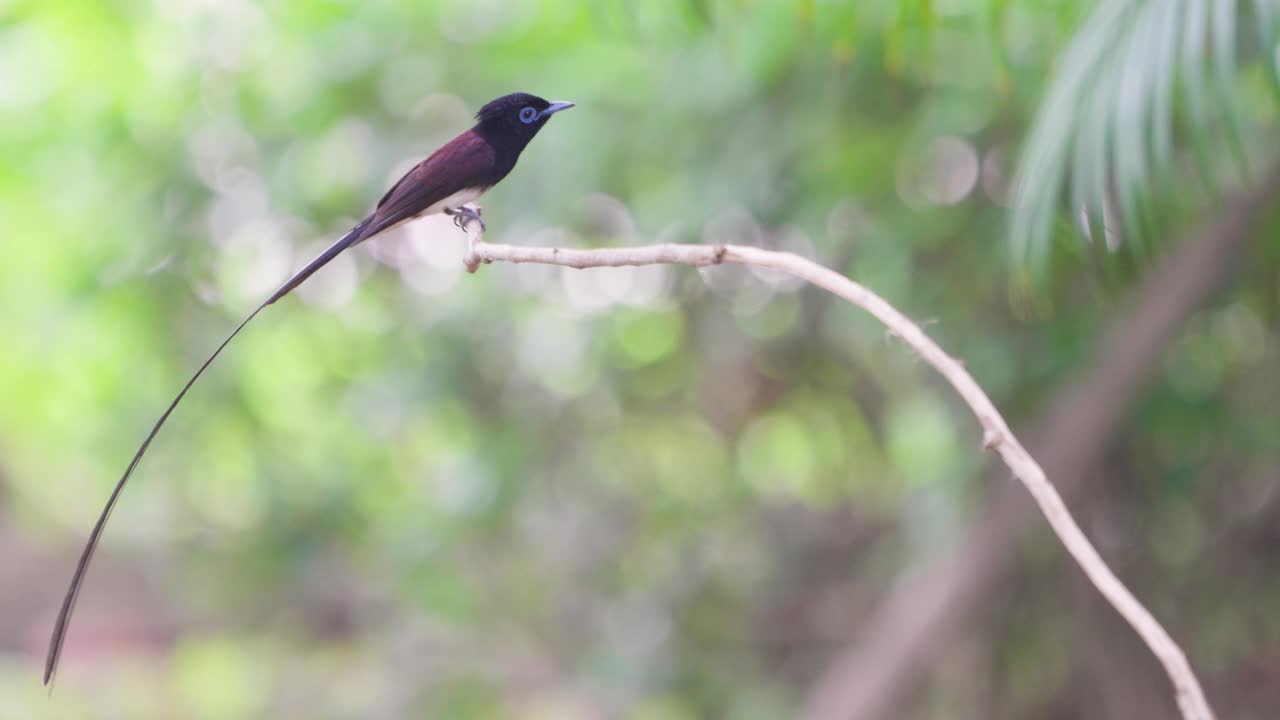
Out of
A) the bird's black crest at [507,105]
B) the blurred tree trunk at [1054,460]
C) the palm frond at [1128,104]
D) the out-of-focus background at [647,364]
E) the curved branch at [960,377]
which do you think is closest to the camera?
the curved branch at [960,377]

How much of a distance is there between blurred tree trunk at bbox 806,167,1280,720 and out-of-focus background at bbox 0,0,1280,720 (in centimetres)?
1

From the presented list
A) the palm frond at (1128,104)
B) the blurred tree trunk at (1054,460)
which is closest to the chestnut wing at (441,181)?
the palm frond at (1128,104)

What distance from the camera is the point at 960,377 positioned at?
883 mm

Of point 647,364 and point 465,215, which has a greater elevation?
point 647,364

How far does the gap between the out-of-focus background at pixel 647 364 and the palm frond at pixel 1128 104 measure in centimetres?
81

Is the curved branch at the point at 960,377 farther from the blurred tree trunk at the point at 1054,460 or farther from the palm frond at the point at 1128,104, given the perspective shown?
the blurred tree trunk at the point at 1054,460

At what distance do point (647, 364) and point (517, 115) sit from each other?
2637mm

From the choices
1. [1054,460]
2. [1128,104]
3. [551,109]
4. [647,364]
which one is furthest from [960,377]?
[647,364]

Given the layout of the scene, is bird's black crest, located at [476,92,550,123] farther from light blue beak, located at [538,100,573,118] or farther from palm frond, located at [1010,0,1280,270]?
palm frond, located at [1010,0,1280,270]

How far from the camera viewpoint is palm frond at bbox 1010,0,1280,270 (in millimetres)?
1262

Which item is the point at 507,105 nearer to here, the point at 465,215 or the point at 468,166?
the point at 468,166

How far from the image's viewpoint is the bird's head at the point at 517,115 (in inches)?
39.1

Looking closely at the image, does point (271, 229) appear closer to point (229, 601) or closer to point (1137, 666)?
point (229, 601)

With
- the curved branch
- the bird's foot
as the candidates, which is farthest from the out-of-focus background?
the curved branch
